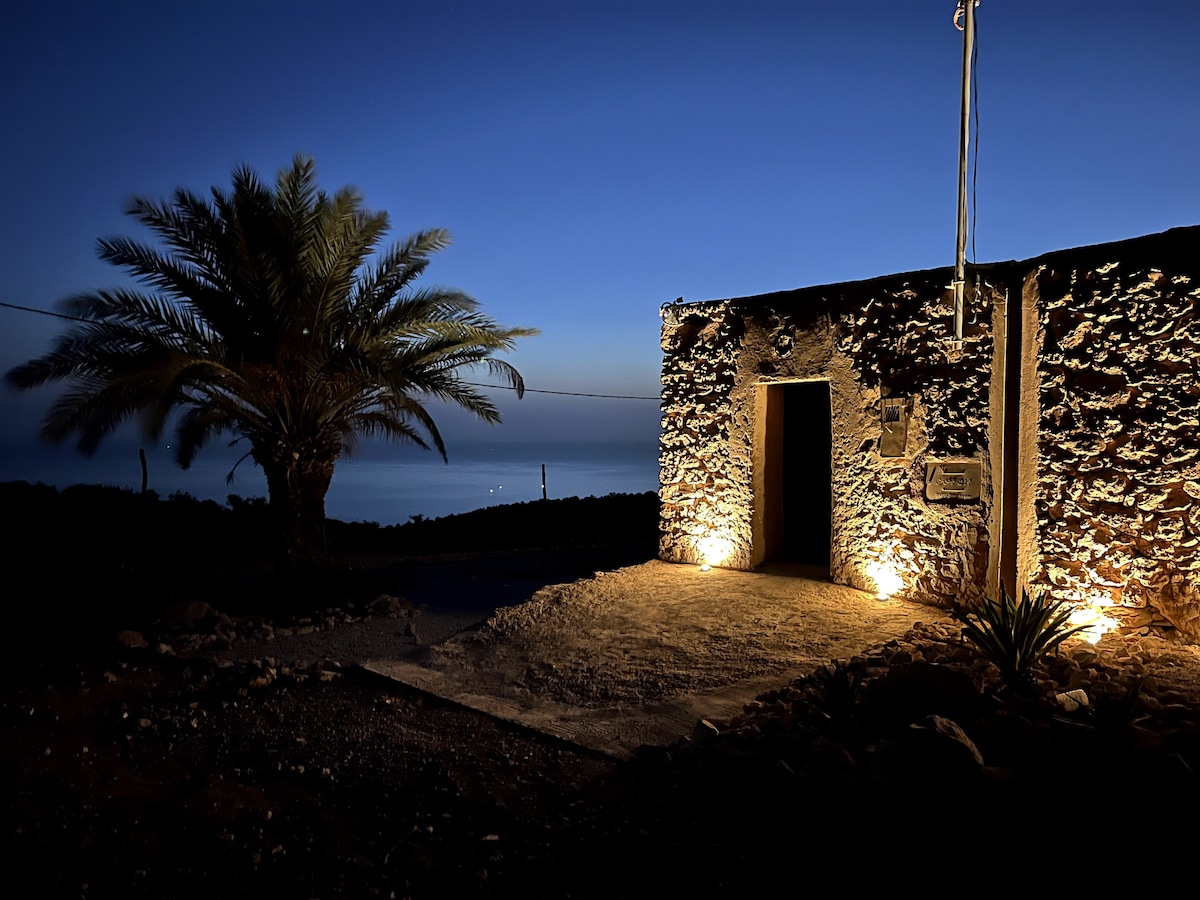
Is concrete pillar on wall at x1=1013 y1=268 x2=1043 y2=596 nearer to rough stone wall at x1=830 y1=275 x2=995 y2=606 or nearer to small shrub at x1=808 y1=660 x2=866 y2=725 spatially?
rough stone wall at x1=830 y1=275 x2=995 y2=606

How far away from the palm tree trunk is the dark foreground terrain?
4435 mm

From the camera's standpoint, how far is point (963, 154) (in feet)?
20.0

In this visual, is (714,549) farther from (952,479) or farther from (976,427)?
(976,427)

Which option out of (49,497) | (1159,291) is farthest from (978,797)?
(49,497)

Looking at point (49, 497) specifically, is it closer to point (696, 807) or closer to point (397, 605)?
point (397, 605)

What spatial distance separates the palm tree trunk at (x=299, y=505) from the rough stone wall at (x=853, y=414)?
5090mm

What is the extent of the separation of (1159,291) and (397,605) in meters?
6.91

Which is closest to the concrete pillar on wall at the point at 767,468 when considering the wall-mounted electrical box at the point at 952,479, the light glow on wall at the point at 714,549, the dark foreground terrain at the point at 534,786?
the light glow on wall at the point at 714,549

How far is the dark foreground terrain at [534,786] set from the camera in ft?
10.2

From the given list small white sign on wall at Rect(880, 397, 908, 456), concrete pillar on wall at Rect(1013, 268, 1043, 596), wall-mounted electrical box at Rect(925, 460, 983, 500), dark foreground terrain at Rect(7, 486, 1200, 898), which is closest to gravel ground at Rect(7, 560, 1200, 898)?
dark foreground terrain at Rect(7, 486, 1200, 898)

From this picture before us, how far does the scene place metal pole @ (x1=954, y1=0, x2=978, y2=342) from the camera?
592 centimetres

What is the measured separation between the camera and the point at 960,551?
6.34 m

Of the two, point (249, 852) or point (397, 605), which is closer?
point (249, 852)

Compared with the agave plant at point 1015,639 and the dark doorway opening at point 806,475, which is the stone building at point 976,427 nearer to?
the dark doorway opening at point 806,475
